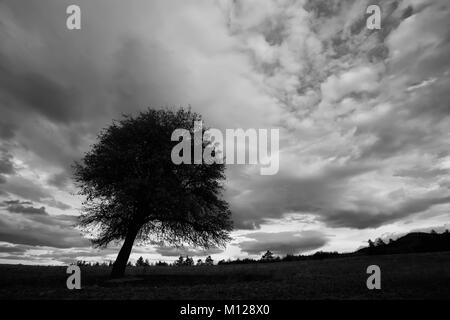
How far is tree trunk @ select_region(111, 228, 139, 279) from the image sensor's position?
27.9 meters

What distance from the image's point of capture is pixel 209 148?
30.8 m

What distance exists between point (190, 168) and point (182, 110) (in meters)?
5.95

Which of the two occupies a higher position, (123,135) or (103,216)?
(123,135)

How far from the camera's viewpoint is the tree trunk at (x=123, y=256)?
27.9 metres

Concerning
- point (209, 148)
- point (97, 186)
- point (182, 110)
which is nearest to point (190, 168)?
point (209, 148)

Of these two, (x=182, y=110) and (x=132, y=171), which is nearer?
(x=132, y=171)

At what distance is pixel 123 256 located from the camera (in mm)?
28344
